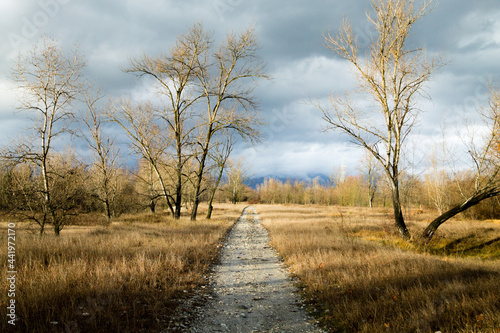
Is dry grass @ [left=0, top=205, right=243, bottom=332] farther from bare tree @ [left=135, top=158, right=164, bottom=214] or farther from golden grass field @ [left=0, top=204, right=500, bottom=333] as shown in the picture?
bare tree @ [left=135, top=158, right=164, bottom=214]

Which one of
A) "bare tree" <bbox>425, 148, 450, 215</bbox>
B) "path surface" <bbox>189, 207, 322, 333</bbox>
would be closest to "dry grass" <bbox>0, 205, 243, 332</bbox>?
"path surface" <bbox>189, 207, 322, 333</bbox>

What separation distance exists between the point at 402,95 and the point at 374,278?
33.4ft

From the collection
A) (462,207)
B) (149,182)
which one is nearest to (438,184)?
(462,207)

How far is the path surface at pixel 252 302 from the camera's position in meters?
4.23

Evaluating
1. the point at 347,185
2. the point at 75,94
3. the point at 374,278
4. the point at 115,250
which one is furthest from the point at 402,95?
the point at 347,185

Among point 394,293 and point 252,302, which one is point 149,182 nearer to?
point 252,302

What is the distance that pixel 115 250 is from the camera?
7.93 meters

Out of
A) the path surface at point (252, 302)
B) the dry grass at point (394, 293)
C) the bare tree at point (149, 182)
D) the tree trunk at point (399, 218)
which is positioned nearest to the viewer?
the dry grass at point (394, 293)

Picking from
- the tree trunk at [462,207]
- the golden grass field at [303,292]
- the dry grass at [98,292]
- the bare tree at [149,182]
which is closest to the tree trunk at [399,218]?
the tree trunk at [462,207]

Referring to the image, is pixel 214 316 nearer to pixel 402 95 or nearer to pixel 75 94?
pixel 402 95

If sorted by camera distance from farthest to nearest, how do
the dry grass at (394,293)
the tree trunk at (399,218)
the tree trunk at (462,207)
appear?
the tree trunk at (399,218)
the tree trunk at (462,207)
the dry grass at (394,293)

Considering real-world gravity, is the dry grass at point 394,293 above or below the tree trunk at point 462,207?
below

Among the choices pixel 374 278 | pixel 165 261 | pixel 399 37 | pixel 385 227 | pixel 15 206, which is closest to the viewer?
pixel 374 278

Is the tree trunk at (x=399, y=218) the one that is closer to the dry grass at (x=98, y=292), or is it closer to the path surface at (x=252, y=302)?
the path surface at (x=252, y=302)
